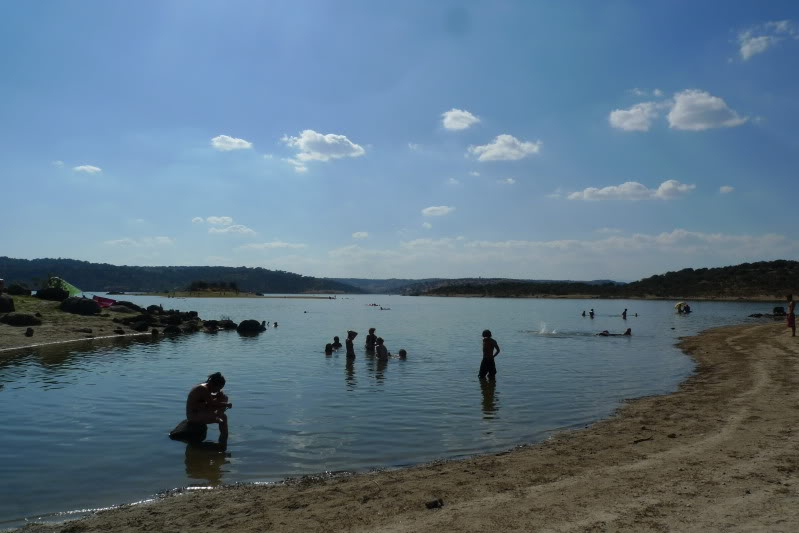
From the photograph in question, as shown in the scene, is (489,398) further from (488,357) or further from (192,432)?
(192,432)

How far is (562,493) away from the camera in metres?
7.21

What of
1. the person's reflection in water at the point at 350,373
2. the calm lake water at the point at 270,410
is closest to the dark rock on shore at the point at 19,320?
the calm lake water at the point at 270,410

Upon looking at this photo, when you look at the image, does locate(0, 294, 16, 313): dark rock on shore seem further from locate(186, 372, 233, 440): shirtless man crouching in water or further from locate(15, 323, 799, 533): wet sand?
locate(15, 323, 799, 533): wet sand

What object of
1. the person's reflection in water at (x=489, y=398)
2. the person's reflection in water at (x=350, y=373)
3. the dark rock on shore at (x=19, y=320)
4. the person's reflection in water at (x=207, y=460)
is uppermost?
A: the dark rock on shore at (x=19, y=320)

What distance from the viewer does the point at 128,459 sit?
401 inches

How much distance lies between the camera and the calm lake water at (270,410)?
9367 millimetres

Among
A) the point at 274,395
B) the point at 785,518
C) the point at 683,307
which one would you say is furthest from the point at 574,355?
the point at 683,307

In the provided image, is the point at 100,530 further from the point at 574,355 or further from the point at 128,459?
the point at 574,355

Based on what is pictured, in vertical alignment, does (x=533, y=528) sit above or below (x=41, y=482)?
above

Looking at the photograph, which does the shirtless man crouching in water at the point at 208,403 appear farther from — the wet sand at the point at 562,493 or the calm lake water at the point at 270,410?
the wet sand at the point at 562,493

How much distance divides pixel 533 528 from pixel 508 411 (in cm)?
892

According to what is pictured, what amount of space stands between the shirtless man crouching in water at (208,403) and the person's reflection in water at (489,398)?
6.64 metres

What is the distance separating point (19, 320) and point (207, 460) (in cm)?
2853

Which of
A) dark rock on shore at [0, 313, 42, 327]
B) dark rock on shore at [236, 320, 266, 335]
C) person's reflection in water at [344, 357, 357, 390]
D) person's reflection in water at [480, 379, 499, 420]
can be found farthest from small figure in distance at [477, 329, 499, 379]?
dark rock on shore at [236, 320, 266, 335]
